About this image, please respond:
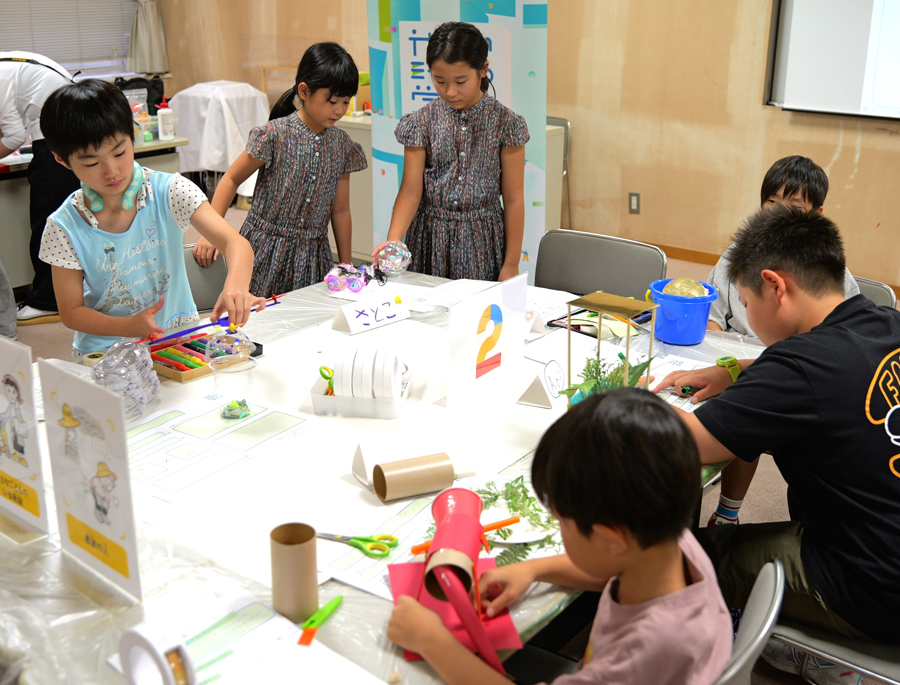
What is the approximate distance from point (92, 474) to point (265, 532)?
0.28m

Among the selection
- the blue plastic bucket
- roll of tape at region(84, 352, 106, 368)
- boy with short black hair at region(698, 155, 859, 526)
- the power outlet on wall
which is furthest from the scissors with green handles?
the power outlet on wall

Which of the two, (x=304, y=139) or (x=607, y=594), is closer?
(x=607, y=594)

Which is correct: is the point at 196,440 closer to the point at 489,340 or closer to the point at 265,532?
the point at 265,532

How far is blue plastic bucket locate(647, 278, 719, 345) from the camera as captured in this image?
203 cm

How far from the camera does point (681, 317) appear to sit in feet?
6.70

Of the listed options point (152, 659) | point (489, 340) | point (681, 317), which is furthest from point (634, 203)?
point (152, 659)

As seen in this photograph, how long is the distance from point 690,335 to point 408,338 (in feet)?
2.38

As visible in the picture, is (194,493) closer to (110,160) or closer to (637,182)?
(110,160)

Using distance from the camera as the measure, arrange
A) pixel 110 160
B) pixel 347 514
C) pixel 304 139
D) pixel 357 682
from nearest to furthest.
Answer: pixel 357 682 < pixel 347 514 < pixel 110 160 < pixel 304 139

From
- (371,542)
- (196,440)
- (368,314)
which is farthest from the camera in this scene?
(368,314)

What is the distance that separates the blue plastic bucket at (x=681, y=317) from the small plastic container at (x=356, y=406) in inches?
31.4

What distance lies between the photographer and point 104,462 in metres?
1.04

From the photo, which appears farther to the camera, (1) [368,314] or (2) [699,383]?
(1) [368,314]

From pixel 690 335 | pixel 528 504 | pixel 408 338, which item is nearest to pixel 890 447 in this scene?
pixel 528 504
